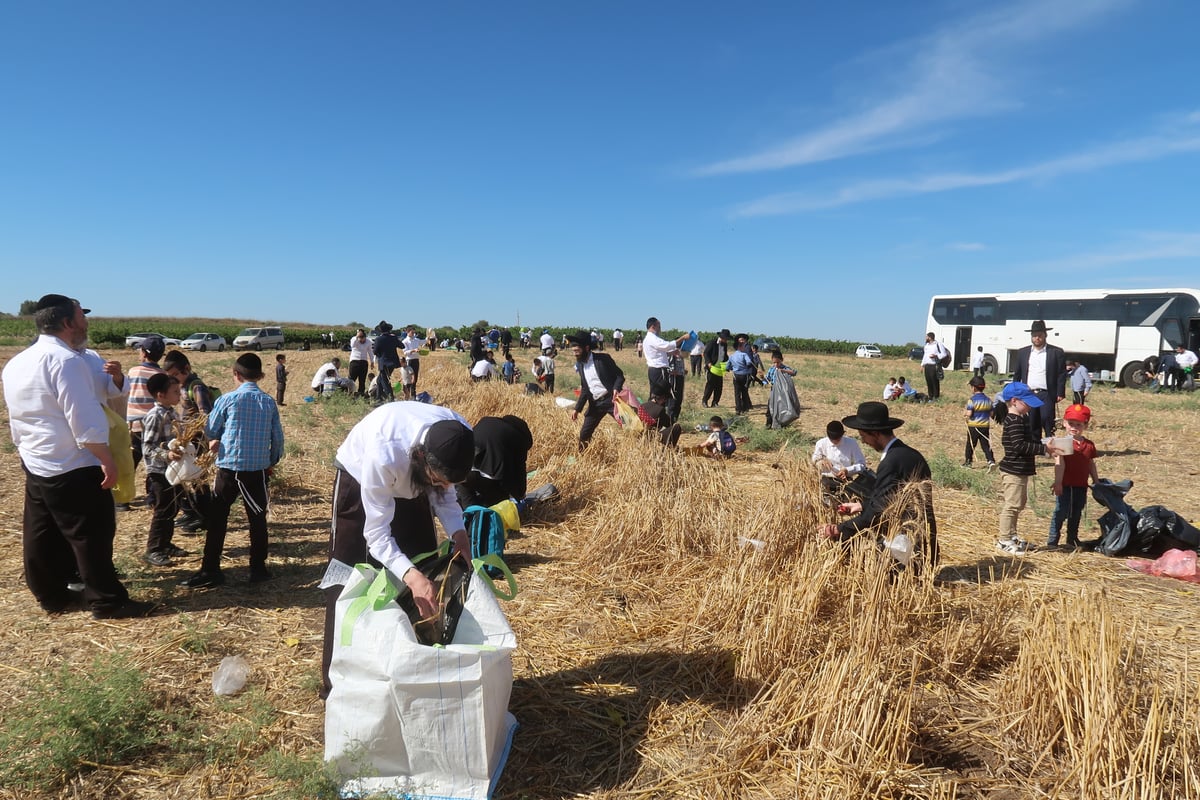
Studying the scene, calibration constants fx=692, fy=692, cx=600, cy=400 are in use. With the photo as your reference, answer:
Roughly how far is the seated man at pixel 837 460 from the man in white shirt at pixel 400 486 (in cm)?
296

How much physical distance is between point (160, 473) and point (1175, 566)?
723 cm

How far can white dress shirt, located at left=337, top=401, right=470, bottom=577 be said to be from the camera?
2.54 meters

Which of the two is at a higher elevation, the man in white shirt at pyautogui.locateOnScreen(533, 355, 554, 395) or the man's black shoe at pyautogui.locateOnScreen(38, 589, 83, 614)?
the man in white shirt at pyautogui.locateOnScreen(533, 355, 554, 395)

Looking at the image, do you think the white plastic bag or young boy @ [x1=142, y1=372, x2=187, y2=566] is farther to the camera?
young boy @ [x1=142, y1=372, x2=187, y2=566]

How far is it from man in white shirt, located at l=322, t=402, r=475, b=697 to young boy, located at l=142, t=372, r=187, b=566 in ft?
8.86

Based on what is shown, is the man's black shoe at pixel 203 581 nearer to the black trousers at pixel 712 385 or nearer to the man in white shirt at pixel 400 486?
the man in white shirt at pixel 400 486

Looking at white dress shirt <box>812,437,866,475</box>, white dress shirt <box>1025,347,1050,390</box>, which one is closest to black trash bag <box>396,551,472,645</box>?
white dress shirt <box>812,437,866,475</box>

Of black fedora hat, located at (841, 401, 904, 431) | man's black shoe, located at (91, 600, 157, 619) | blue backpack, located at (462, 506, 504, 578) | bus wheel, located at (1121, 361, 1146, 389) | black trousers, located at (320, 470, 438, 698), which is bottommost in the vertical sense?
man's black shoe, located at (91, 600, 157, 619)

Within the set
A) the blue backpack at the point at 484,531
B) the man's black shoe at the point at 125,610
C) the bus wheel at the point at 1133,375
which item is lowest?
the man's black shoe at the point at 125,610

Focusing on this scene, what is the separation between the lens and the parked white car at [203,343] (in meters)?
40.0

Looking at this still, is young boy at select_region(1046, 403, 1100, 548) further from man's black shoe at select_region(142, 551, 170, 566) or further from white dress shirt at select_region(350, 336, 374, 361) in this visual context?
white dress shirt at select_region(350, 336, 374, 361)

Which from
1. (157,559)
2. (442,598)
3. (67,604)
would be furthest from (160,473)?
(442,598)

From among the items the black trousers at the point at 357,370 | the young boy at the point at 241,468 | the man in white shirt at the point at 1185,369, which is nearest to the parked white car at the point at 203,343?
the black trousers at the point at 357,370

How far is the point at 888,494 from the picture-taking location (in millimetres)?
4098
